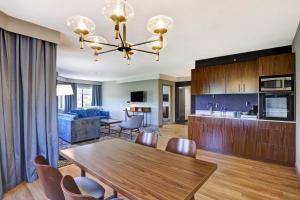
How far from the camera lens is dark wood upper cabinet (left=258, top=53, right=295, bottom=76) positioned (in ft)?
10.2

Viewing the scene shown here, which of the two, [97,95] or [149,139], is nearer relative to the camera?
[149,139]

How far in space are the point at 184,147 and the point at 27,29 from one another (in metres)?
2.86

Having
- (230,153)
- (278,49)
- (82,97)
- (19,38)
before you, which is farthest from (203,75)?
(82,97)

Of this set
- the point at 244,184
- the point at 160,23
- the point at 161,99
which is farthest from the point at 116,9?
the point at 161,99

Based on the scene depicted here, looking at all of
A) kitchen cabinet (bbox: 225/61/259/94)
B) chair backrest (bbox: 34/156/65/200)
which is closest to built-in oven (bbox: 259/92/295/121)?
kitchen cabinet (bbox: 225/61/259/94)

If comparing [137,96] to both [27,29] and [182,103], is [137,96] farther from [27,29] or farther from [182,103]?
[27,29]

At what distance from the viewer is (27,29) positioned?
2.43 metres

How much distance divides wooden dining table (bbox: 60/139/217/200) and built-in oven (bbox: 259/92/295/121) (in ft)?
8.92

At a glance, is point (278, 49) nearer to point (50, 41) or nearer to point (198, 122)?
point (198, 122)

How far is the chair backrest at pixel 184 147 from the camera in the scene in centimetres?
182

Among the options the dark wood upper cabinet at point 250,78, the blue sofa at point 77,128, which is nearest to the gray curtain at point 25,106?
the blue sofa at point 77,128

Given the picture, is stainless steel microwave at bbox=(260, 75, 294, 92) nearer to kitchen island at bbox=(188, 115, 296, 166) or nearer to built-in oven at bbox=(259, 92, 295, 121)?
built-in oven at bbox=(259, 92, 295, 121)

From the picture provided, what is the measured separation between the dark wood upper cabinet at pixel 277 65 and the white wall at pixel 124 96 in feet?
15.1

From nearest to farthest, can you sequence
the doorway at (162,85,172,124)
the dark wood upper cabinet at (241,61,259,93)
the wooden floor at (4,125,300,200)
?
the wooden floor at (4,125,300,200) < the dark wood upper cabinet at (241,61,259,93) < the doorway at (162,85,172,124)
